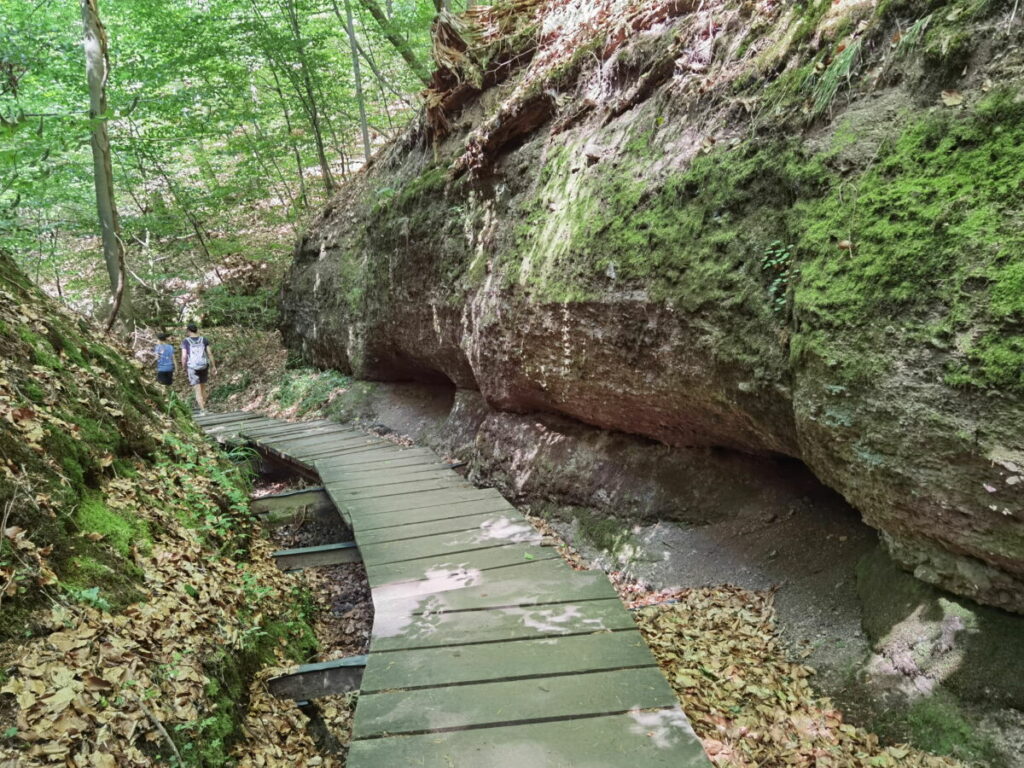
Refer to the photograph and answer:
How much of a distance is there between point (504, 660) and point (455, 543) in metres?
1.82

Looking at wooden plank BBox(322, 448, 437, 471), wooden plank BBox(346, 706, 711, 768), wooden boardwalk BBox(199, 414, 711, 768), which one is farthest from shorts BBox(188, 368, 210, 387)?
wooden plank BBox(346, 706, 711, 768)

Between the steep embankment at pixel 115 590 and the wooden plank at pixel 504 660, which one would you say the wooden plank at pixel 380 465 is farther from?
the wooden plank at pixel 504 660

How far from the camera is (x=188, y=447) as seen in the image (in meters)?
5.71

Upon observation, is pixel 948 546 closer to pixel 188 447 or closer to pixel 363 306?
pixel 188 447

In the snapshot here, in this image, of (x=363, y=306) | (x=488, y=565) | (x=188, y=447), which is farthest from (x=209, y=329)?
(x=488, y=565)

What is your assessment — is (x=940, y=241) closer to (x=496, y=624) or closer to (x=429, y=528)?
(x=496, y=624)

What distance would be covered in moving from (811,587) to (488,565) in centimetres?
236

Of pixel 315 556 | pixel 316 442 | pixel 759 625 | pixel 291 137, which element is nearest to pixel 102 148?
pixel 291 137

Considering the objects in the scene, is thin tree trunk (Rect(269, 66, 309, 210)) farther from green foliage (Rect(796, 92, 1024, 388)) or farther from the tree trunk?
green foliage (Rect(796, 92, 1024, 388))

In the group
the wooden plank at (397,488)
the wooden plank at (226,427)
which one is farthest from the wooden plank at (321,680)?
the wooden plank at (226,427)

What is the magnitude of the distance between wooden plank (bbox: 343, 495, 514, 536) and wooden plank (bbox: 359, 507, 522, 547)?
48mm

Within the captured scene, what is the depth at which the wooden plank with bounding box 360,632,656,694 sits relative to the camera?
317 cm

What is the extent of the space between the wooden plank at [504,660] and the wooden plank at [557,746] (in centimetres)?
40

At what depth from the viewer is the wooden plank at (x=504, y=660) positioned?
3170mm
